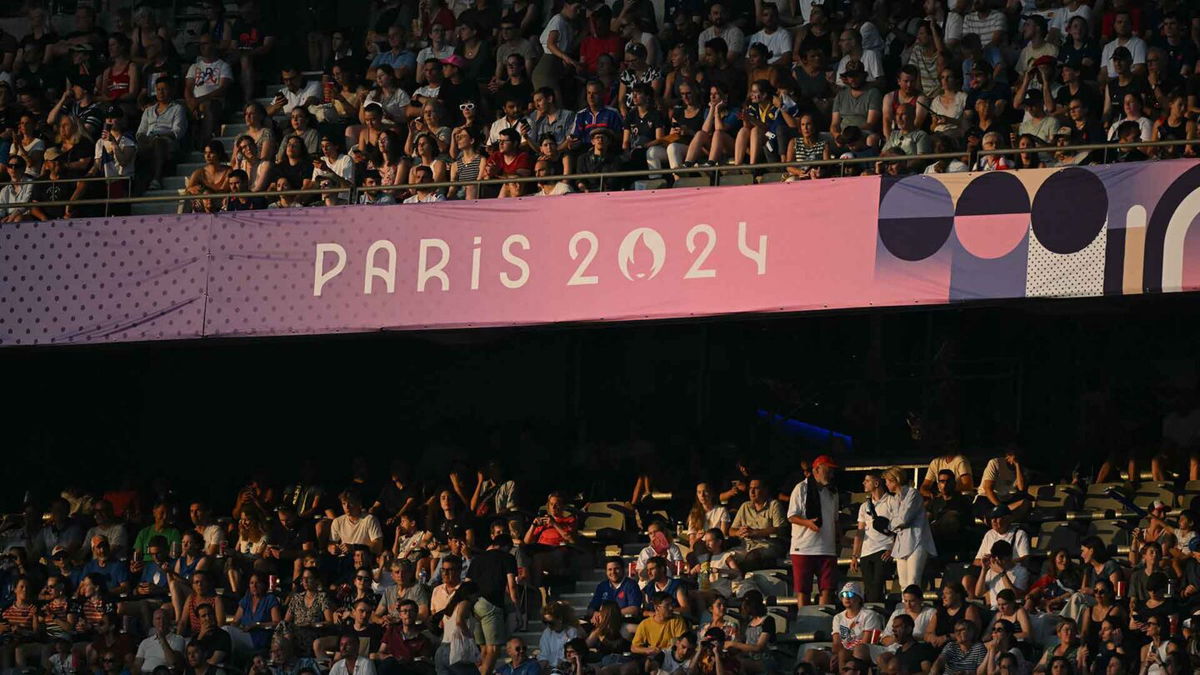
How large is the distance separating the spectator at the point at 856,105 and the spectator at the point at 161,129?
266 inches

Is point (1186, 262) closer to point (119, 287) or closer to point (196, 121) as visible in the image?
point (119, 287)

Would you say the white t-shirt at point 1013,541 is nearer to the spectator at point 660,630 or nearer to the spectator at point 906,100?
the spectator at point 660,630

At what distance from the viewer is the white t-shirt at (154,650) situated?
A: 18.8 m

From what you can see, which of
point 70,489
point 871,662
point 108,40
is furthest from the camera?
point 108,40

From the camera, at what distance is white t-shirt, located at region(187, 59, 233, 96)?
23453mm

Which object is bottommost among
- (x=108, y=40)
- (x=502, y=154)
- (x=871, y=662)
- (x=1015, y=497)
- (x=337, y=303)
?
(x=871, y=662)

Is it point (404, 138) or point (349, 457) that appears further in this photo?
point (349, 457)

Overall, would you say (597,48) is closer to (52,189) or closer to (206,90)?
(206,90)

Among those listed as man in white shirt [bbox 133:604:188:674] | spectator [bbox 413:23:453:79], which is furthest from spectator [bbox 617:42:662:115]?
man in white shirt [bbox 133:604:188:674]

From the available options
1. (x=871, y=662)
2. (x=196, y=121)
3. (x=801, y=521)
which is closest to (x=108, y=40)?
(x=196, y=121)

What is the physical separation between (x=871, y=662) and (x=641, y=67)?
6923 millimetres

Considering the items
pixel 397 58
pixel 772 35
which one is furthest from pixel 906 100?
pixel 397 58

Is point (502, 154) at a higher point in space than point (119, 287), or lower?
higher

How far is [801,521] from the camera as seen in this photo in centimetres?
1817
